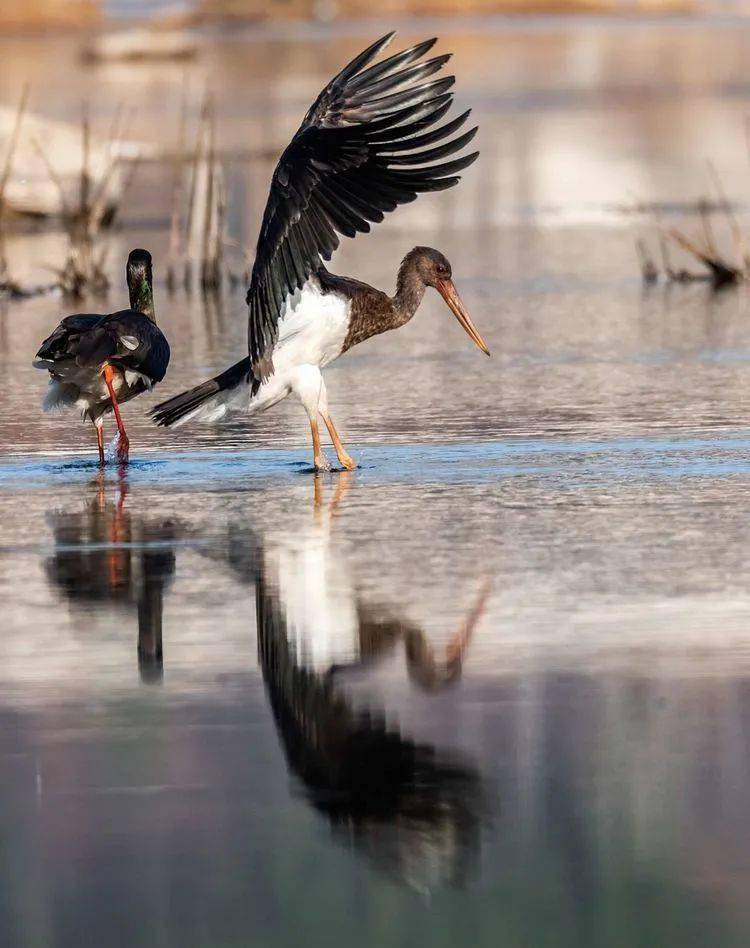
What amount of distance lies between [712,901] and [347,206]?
237 inches

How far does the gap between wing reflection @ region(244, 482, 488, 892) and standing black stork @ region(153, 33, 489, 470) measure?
2.47 m

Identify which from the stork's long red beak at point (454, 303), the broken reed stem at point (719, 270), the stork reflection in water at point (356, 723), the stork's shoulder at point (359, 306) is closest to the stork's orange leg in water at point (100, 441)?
the stork's shoulder at point (359, 306)

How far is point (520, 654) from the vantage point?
642 cm

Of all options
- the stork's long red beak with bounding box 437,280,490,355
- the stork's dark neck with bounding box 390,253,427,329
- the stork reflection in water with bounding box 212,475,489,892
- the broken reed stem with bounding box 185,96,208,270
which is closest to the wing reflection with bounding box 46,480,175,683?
the stork reflection in water with bounding box 212,475,489,892

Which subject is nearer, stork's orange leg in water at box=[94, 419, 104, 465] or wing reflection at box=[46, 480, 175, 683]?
wing reflection at box=[46, 480, 175, 683]

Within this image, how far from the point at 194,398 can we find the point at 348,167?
1.51 metres

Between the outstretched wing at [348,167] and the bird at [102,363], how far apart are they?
0.82 metres

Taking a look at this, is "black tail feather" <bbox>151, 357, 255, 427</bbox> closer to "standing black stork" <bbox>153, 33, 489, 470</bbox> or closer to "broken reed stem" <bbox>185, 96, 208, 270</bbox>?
"standing black stork" <bbox>153, 33, 489, 470</bbox>

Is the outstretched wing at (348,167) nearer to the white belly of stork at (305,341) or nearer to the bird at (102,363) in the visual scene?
the white belly of stork at (305,341)

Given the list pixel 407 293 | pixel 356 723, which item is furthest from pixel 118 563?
→ pixel 407 293

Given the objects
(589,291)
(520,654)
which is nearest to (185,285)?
(589,291)

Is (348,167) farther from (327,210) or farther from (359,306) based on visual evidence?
(359,306)

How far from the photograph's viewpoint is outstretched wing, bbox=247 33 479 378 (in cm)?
975

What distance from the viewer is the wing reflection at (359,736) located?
488 centimetres
